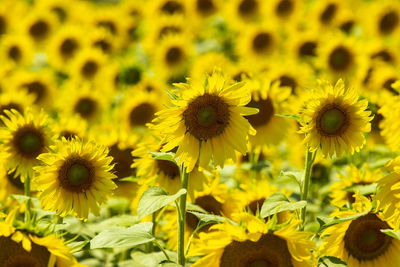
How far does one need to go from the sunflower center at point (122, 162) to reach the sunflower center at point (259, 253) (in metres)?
1.39

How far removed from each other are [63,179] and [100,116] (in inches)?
109

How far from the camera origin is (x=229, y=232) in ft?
7.59

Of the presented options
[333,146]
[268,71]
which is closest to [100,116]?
[268,71]

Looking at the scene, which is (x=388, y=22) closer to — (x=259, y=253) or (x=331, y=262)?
(x=331, y=262)

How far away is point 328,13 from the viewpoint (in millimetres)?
6852

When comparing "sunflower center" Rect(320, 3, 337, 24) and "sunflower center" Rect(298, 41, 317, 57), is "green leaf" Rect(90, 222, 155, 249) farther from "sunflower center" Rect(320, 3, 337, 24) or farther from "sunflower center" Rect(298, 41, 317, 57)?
"sunflower center" Rect(320, 3, 337, 24)

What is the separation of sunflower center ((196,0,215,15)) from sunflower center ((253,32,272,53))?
0.92 metres

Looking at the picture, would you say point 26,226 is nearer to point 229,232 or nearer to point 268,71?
point 229,232

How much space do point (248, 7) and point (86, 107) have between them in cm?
268

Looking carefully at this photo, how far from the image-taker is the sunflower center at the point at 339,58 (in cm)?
575

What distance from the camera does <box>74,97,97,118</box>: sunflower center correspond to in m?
5.43

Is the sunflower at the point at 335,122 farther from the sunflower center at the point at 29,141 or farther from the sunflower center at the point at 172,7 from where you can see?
the sunflower center at the point at 172,7

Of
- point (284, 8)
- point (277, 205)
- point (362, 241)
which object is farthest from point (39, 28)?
point (362, 241)

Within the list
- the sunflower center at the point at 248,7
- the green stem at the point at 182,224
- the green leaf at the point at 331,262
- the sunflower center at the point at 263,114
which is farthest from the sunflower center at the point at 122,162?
the sunflower center at the point at 248,7
